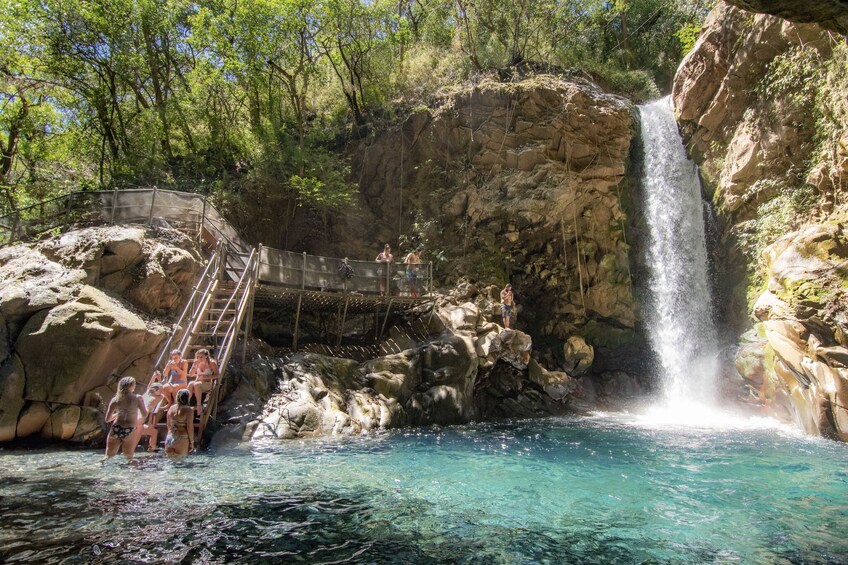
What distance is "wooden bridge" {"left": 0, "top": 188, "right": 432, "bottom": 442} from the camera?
11.8 metres

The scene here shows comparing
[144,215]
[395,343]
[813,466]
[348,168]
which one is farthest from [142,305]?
[813,466]

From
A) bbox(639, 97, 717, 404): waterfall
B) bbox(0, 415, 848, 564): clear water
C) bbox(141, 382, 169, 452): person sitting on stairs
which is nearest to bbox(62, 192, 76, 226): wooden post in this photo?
bbox(0, 415, 848, 564): clear water

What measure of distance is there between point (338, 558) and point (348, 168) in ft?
60.2

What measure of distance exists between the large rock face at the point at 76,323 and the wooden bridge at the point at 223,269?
96cm

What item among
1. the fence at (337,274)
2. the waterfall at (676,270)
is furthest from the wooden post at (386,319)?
the waterfall at (676,270)

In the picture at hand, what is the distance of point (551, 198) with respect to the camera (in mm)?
19125

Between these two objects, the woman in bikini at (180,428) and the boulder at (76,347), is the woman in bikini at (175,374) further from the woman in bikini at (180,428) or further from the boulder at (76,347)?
the boulder at (76,347)

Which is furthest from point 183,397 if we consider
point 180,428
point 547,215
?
point 547,215

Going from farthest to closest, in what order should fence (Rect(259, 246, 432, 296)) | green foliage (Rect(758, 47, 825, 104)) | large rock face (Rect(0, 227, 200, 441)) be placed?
green foliage (Rect(758, 47, 825, 104)) → fence (Rect(259, 246, 432, 296)) → large rock face (Rect(0, 227, 200, 441))

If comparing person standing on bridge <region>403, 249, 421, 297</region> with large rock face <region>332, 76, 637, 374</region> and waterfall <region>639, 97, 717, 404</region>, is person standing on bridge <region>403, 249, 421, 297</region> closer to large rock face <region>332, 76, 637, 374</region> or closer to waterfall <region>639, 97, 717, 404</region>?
large rock face <region>332, 76, 637, 374</region>

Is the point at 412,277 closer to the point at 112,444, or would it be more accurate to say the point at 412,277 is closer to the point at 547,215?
the point at 547,215

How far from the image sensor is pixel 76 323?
9.62 m

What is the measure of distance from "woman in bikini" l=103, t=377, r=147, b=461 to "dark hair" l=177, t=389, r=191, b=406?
2.67ft

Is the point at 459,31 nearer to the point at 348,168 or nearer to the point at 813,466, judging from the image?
the point at 348,168
